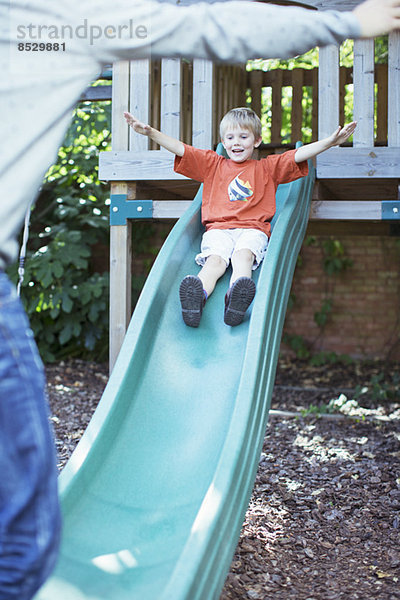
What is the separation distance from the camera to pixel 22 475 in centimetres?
106

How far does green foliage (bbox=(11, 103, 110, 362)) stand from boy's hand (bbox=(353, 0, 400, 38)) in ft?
17.9

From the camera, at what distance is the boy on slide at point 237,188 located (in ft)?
11.7

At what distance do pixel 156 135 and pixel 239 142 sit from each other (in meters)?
0.64

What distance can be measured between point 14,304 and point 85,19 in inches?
24.0

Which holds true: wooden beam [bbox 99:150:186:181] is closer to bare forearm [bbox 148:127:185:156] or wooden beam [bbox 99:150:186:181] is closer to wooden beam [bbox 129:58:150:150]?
wooden beam [bbox 129:58:150:150]

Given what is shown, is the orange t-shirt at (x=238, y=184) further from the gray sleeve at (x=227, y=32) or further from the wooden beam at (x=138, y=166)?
the gray sleeve at (x=227, y=32)

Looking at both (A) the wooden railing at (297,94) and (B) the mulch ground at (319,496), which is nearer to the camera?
(B) the mulch ground at (319,496)

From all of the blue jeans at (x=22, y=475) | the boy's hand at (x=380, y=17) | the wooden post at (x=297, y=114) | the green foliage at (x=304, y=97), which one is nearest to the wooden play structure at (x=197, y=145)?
the wooden post at (x=297, y=114)

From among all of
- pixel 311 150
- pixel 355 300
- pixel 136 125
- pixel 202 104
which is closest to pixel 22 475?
pixel 136 125

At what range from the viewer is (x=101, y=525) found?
2146 millimetres

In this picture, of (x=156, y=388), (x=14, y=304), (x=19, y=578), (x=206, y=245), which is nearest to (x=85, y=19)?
(x=14, y=304)

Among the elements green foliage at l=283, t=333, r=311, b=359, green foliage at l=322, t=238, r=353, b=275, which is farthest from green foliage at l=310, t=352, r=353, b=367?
green foliage at l=322, t=238, r=353, b=275

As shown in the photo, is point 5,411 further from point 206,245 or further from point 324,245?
point 324,245

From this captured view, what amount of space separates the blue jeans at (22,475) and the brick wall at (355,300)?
767 cm
